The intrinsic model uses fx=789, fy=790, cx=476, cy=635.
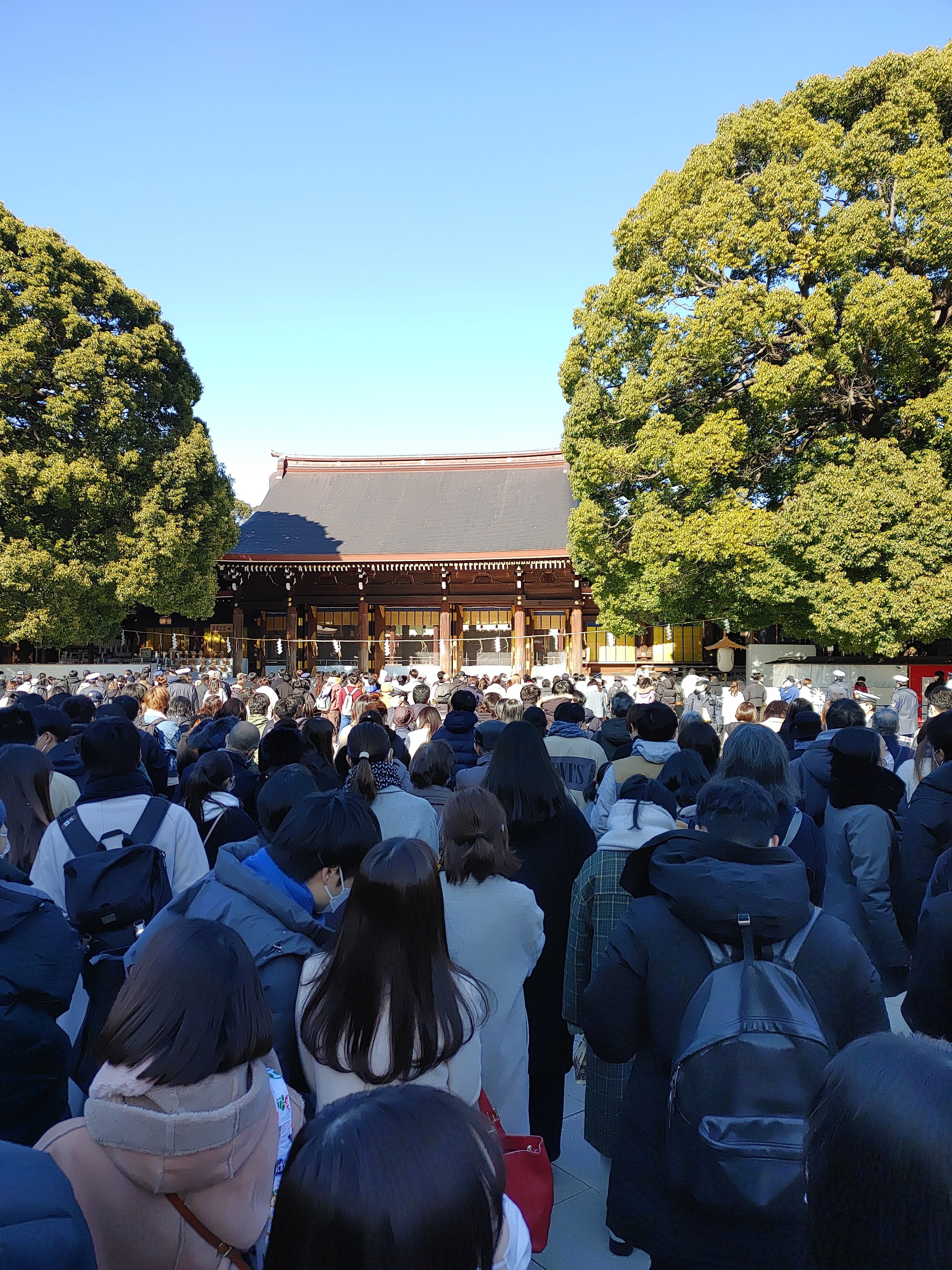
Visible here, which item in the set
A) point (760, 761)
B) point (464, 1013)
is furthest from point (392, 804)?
point (464, 1013)

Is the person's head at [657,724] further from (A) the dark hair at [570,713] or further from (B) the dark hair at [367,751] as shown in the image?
(B) the dark hair at [367,751]

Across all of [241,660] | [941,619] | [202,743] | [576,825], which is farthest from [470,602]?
[576,825]

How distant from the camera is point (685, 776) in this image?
3.77 meters

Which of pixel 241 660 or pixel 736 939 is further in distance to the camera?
pixel 241 660

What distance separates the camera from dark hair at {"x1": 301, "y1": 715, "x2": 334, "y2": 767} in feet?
16.0

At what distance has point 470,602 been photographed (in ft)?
74.1

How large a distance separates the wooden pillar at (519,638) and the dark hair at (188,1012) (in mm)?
20067

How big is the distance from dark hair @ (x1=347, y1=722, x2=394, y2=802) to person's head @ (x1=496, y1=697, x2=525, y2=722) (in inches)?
77.7

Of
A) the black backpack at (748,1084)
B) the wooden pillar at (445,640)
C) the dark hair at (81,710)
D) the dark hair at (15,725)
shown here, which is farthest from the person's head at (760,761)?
the wooden pillar at (445,640)

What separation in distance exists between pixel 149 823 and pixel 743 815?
7.12ft

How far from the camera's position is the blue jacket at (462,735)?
5266 mm

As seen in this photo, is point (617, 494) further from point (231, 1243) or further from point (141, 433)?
point (231, 1243)

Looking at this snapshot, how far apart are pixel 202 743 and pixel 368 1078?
3.86 metres

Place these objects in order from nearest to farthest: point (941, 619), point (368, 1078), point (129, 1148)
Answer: point (129, 1148) < point (368, 1078) < point (941, 619)
